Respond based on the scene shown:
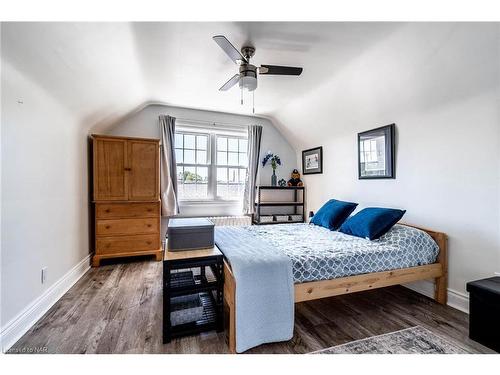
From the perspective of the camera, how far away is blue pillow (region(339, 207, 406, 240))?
2302mm

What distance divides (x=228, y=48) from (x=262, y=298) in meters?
1.88

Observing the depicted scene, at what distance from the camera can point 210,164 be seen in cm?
435

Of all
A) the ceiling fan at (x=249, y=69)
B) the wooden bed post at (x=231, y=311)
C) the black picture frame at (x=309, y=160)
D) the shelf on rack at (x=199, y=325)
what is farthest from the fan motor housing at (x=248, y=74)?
the black picture frame at (x=309, y=160)

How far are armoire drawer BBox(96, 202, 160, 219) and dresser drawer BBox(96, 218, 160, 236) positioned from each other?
0.07 metres

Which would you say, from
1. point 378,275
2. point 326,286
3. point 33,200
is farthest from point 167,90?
point 378,275

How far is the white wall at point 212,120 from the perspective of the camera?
386cm

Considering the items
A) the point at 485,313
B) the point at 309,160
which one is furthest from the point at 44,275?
the point at 309,160

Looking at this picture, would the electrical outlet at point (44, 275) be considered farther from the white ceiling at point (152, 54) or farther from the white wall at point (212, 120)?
the white wall at point (212, 120)

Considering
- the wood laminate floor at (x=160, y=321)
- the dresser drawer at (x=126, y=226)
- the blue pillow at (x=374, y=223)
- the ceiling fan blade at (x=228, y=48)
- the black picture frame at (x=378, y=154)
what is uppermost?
the ceiling fan blade at (x=228, y=48)

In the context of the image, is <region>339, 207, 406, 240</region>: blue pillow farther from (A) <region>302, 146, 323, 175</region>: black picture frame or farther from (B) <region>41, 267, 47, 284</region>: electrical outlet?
(B) <region>41, 267, 47, 284</region>: electrical outlet

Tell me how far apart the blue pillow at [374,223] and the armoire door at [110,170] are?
3.03 m

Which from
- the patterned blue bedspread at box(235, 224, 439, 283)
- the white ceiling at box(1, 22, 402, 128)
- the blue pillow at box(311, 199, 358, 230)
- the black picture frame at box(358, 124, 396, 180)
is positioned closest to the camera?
the white ceiling at box(1, 22, 402, 128)

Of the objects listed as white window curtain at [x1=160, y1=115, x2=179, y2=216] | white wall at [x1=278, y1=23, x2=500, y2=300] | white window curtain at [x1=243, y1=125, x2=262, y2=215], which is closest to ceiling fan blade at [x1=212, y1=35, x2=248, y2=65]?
white wall at [x1=278, y1=23, x2=500, y2=300]

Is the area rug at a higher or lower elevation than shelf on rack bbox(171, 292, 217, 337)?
lower
